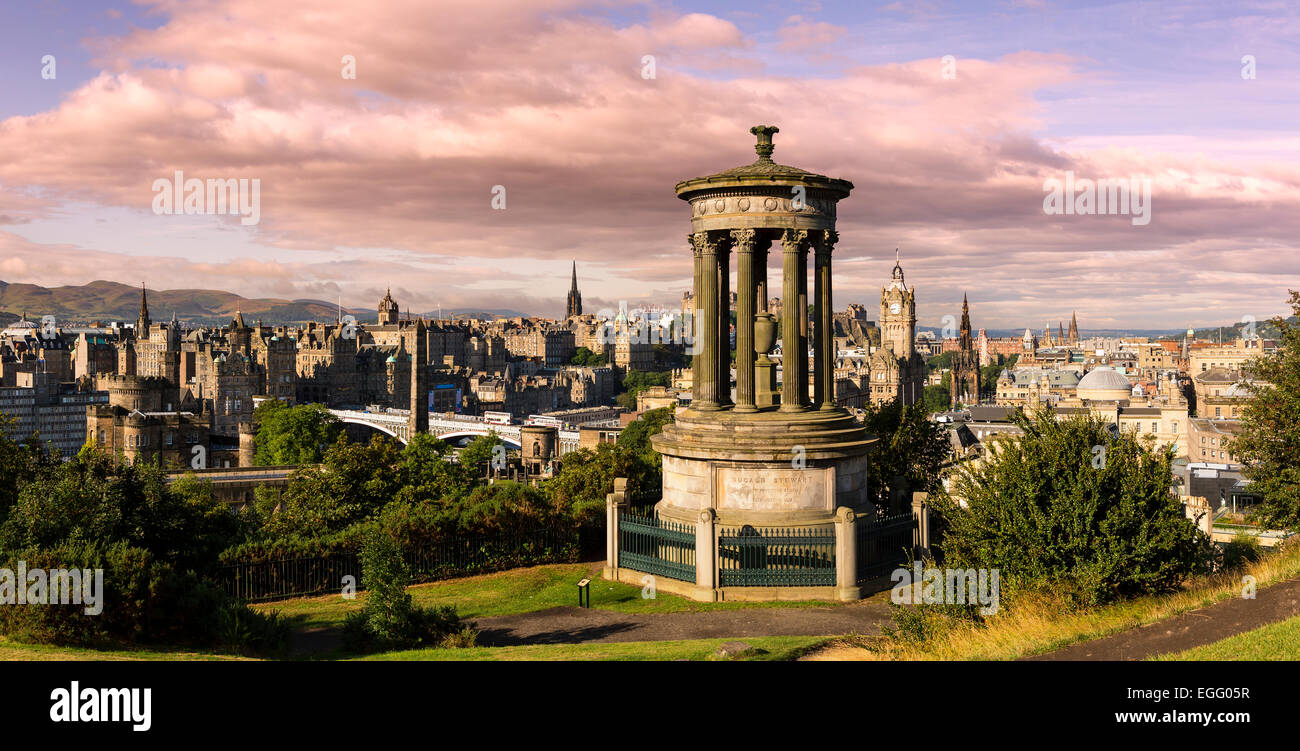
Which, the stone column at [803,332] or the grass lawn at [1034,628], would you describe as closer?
the grass lawn at [1034,628]

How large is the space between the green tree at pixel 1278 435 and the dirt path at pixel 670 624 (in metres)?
10.3

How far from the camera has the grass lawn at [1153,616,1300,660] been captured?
431 inches

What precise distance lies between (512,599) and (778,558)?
6.19 meters

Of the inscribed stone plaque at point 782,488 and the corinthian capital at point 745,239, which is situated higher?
the corinthian capital at point 745,239

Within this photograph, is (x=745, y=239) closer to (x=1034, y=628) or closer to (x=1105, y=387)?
(x=1034, y=628)

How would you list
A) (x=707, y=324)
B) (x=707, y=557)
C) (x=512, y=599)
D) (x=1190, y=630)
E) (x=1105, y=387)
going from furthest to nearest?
1. (x=1105, y=387)
2. (x=707, y=324)
3. (x=512, y=599)
4. (x=707, y=557)
5. (x=1190, y=630)

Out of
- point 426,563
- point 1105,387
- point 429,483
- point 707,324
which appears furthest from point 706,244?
point 1105,387

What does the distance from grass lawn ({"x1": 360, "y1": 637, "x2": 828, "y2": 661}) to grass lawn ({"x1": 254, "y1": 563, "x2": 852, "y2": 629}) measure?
14.5ft

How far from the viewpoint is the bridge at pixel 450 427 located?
13338 cm

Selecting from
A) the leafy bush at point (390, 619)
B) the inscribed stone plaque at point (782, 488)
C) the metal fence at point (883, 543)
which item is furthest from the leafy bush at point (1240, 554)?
the leafy bush at point (390, 619)

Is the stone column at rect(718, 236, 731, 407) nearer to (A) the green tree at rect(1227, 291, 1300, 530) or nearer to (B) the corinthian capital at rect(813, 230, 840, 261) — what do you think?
(B) the corinthian capital at rect(813, 230, 840, 261)

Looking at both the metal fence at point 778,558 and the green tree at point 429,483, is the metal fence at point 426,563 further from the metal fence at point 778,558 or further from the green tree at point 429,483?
the metal fence at point 778,558

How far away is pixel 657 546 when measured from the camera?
74.6 feet

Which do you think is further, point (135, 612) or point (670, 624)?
point (670, 624)
